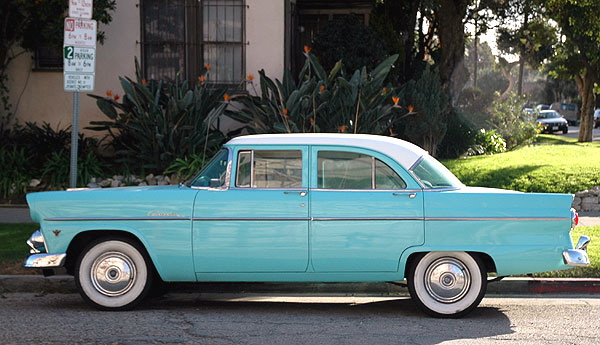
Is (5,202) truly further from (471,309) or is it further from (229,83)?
(471,309)

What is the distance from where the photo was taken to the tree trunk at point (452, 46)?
20.4 metres

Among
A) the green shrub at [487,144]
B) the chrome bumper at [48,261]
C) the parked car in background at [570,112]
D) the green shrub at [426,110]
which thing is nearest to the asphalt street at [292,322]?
the chrome bumper at [48,261]

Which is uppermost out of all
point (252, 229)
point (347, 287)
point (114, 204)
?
point (114, 204)

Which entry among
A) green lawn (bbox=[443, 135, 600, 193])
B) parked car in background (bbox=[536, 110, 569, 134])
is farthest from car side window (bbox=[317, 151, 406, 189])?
parked car in background (bbox=[536, 110, 569, 134])

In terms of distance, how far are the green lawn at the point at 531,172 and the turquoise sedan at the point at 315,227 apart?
24.3 ft

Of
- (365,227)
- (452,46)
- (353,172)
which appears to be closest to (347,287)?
(365,227)

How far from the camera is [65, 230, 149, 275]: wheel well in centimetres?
756

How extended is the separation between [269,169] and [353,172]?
29.6 inches

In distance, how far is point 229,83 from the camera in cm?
1598

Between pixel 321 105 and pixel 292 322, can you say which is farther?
pixel 321 105

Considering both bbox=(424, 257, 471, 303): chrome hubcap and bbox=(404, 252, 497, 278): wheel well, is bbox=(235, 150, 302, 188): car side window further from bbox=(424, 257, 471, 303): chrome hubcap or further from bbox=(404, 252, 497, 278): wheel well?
bbox=(424, 257, 471, 303): chrome hubcap

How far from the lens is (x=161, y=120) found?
1430 cm

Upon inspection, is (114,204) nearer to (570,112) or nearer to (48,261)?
(48,261)

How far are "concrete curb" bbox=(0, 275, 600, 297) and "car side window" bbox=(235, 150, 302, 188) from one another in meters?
1.43
